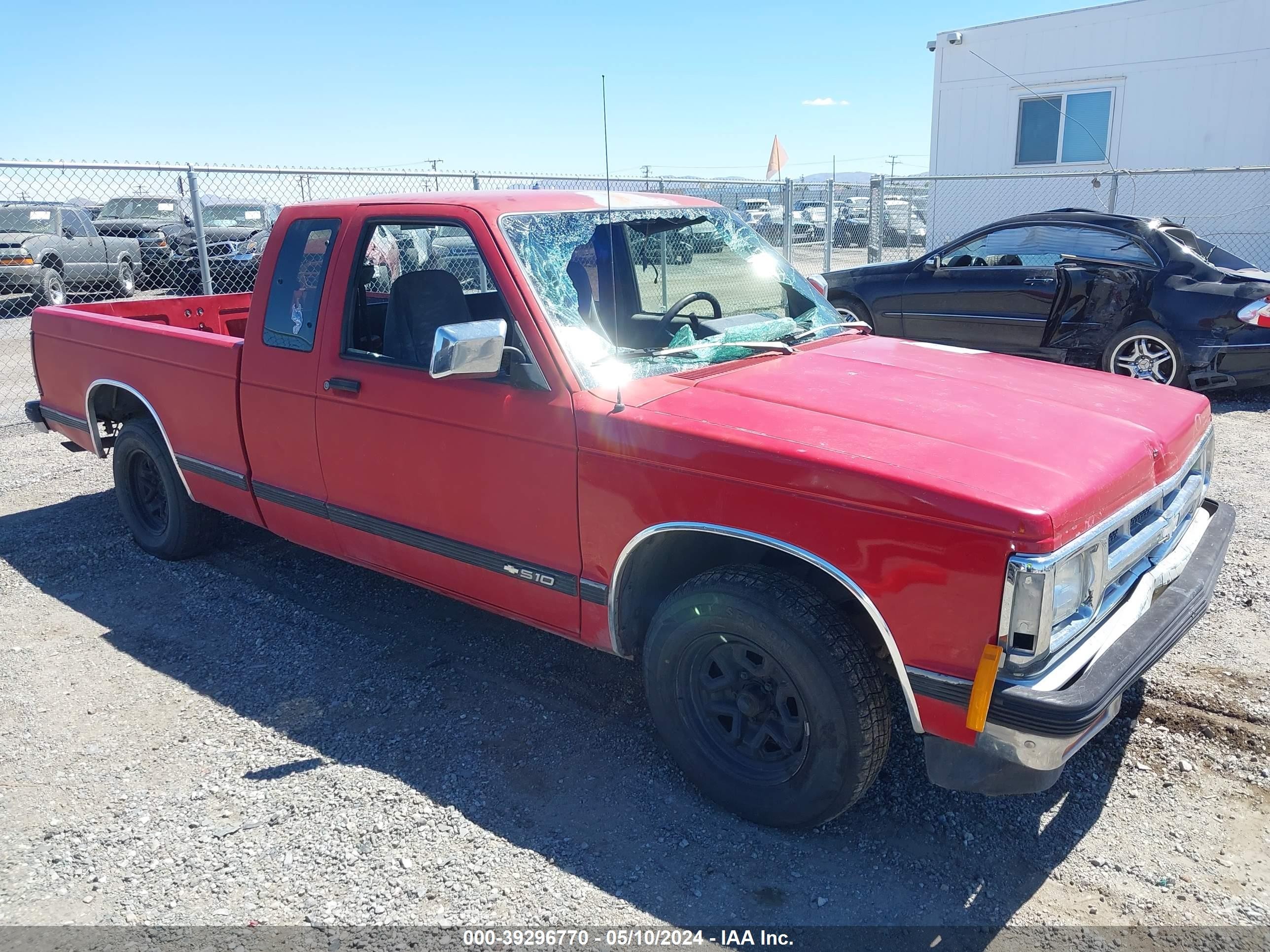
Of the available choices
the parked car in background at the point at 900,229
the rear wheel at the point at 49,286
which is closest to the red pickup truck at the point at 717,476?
the rear wheel at the point at 49,286

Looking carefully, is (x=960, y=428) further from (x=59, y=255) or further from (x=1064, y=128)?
(x=59, y=255)

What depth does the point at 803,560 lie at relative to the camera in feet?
8.95

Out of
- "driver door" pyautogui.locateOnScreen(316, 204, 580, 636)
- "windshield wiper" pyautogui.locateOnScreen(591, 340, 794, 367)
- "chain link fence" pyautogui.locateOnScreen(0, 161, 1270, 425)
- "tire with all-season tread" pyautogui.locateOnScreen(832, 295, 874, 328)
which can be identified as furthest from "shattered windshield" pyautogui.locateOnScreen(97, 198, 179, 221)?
"windshield wiper" pyautogui.locateOnScreen(591, 340, 794, 367)

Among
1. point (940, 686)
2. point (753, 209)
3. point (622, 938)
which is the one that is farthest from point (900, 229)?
point (622, 938)

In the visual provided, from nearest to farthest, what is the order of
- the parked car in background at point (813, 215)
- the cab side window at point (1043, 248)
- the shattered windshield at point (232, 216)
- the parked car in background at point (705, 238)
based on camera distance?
the parked car in background at point (705, 238) → the cab side window at point (1043, 248) → the shattered windshield at point (232, 216) → the parked car in background at point (813, 215)

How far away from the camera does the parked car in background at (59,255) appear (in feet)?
45.7

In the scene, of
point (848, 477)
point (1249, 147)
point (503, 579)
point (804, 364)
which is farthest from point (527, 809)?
point (1249, 147)

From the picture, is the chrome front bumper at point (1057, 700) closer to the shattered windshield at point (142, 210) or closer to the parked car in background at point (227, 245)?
the parked car in background at point (227, 245)

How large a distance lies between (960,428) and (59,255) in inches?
617

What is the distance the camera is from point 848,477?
8.38 ft

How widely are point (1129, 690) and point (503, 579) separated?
248 cm

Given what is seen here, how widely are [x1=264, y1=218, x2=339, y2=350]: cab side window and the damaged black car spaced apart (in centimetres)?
639

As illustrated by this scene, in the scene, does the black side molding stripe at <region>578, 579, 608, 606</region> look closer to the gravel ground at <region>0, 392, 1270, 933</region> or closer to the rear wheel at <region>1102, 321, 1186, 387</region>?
the gravel ground at <region>0, 392, 1270, 933</region>

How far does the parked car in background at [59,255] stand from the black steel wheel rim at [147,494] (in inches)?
397
